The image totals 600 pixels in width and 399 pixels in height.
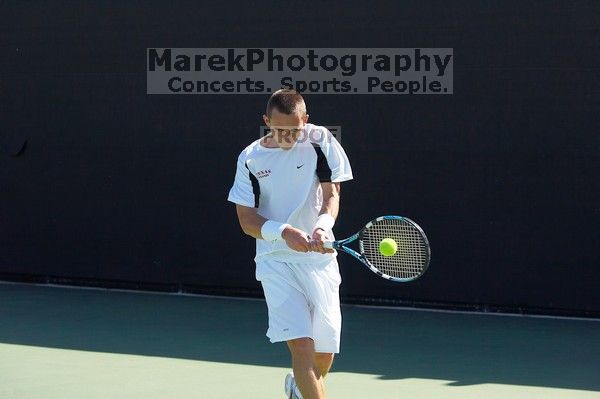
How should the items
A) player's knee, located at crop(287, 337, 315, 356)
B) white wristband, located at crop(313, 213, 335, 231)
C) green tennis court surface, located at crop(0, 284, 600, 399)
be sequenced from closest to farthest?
1. white wristband, located at crop(313, 213, 335, 231)
2. player's knee, located at crop(287, 337, 315, 356)
3. green tennis court surface, located at crop(0, 284, 600, 399)

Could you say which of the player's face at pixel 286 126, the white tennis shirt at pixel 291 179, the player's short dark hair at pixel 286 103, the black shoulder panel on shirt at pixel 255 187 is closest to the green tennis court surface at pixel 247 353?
the white tennis shirt at pixel 291 179

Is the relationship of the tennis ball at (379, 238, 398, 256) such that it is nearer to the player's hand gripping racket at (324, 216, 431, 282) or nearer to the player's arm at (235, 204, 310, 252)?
the player's hand gripping racket at (324, 216, 431, 282)

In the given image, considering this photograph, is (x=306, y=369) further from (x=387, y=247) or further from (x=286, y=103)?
(x=286, y=103)

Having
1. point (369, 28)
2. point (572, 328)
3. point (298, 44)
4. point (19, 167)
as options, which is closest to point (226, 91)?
point (298, 44)

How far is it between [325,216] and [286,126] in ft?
1.32

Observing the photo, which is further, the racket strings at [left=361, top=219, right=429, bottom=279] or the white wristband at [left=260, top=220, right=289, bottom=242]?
the racket strings at [left=361, top=219, right=429, bottom=279]

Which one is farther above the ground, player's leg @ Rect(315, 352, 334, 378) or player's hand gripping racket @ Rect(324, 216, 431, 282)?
player's hand gripping racket @ Rect(324, 216, 431, 282)

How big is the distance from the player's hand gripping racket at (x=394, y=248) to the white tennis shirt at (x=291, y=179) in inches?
7.6

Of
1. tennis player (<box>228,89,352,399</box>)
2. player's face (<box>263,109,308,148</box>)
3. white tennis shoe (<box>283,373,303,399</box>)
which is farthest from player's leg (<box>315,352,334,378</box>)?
player's face (<box>263,109,308,148</box>)

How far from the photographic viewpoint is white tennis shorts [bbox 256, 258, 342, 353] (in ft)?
16.3

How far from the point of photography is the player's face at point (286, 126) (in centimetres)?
486

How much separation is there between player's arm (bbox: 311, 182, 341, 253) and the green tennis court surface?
1.28 metres

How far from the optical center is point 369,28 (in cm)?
875

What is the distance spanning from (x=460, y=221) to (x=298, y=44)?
1825mm
